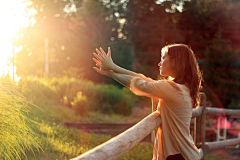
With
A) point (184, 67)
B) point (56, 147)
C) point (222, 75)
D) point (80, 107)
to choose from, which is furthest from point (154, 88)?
point (222, 75)

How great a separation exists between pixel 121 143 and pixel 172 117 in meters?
0.57

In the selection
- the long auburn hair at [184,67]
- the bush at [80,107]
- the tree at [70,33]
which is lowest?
the bush at [80,107]

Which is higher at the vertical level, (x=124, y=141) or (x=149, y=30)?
(x=149, y=30)

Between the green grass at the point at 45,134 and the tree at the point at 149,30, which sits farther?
the tree at the point at 149,30

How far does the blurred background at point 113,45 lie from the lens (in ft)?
34.5

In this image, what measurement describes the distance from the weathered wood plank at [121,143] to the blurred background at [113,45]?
387 centimetres

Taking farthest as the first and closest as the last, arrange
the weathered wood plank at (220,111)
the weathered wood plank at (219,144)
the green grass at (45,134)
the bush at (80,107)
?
the bush at (80,107)
the weathered wood plank at (220,111)
the weathered wood plank at (219,144)
the green grass at (45,134)

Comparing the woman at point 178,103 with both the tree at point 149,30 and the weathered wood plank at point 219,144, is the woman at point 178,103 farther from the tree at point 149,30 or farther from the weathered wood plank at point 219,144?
the tree at point 149,30

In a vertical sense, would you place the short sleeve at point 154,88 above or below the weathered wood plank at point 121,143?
above


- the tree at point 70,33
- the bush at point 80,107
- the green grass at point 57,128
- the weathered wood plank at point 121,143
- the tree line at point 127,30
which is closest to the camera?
the weathered wood plank at point 121,143

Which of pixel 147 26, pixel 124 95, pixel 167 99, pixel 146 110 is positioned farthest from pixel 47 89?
pixel 147 26

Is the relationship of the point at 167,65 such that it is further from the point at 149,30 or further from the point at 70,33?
the point at 70,33

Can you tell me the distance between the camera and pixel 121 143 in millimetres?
1530

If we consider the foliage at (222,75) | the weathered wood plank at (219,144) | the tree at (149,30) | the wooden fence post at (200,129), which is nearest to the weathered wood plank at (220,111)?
the wooden fence post at (200,129)
